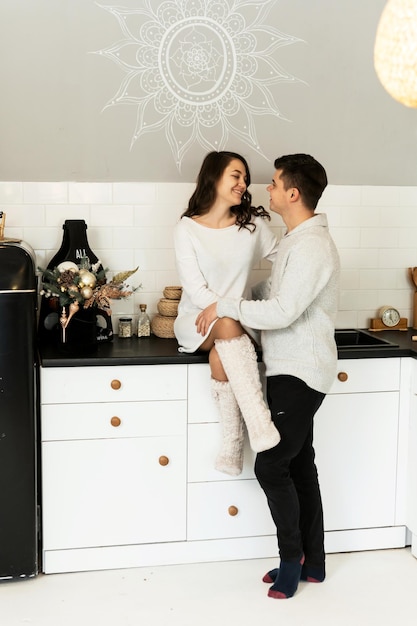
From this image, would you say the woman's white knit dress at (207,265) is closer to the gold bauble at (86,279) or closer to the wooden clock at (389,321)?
the gold bauble at (86,279)

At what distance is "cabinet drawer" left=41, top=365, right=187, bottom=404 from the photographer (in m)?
3.04

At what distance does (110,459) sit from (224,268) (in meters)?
0.87

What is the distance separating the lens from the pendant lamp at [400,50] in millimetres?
1613

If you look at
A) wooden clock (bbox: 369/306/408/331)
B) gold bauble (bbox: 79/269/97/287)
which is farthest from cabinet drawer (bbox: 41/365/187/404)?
wooden clock (bbox: 369/306/408/331)

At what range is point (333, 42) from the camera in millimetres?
3324

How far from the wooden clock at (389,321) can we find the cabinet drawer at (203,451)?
105 cm

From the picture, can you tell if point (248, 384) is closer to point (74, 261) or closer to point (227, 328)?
point (227, 328)

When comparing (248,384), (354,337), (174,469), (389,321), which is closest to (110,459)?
(174,469)

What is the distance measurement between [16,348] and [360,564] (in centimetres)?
161

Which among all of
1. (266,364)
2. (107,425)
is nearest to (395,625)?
(266,364)

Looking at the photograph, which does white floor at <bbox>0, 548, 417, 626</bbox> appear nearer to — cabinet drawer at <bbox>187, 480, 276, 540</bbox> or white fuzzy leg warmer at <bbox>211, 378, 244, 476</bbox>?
cabinet drawer at <bbox>187, 480, 276, 540</bbox>

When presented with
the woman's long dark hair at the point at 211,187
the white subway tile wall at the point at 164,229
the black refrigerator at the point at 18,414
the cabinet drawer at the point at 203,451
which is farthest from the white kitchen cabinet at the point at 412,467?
the black refrigerator at the point at 18,414

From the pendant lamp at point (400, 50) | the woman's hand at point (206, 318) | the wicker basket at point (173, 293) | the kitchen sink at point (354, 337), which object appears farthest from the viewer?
the kitchen sink at point (354, 337)

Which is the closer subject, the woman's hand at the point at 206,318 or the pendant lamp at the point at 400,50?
the pendant lamp at the point at 400,50
